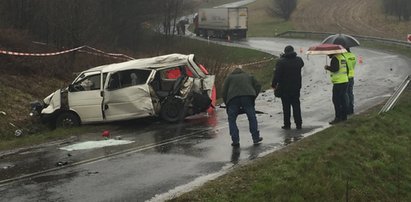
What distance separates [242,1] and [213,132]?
97381 millimetres

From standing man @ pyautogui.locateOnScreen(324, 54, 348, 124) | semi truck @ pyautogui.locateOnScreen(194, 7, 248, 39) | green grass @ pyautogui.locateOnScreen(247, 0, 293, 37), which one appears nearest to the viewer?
standing man @ pyautogui.locateOnScreen(324, 54, 348, 124)

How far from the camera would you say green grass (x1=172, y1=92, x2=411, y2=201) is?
287 inches

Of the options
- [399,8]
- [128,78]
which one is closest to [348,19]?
[399,8]

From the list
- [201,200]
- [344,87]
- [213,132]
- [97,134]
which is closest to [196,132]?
[213,132]

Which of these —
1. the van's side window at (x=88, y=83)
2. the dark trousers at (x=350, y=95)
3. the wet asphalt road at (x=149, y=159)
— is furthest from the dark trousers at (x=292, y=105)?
the van's side window at (x=88, y=83)

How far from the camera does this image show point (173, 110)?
1385 centimetres

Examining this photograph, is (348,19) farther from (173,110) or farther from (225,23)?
(173,110)

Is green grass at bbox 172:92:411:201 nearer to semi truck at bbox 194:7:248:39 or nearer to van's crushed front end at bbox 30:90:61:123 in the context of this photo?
van's crushed front end at bbox 30:90:61:123

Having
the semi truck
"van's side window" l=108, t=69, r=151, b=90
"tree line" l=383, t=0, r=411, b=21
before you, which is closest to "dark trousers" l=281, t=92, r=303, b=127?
"van's side window" l=108, t=69, r=151, b=90

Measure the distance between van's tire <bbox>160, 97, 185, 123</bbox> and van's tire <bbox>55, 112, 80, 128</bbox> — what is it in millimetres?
2286

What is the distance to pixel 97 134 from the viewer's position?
12.8 meters

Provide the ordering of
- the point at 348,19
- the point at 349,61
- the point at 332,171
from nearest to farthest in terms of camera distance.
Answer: the point at 332,171 → the point at 349,61 → the point at 348,19

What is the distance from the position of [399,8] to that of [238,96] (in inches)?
2098

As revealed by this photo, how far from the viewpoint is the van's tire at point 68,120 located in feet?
45.8
